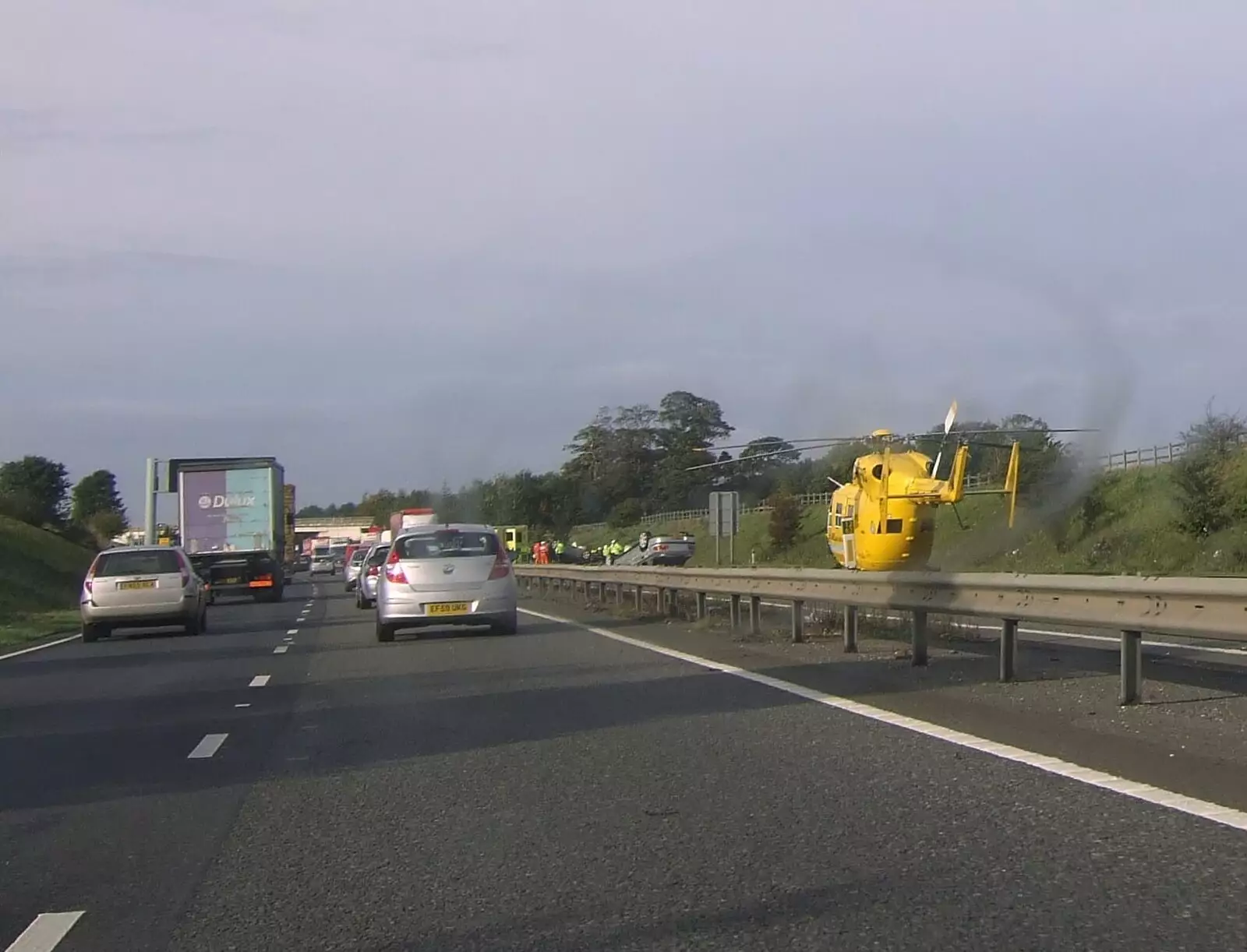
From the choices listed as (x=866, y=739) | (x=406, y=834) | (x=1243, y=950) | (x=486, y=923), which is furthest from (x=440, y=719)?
(x=1243, y=950)

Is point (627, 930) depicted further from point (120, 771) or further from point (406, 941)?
point (120, 771)

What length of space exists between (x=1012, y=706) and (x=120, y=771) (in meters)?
6.08

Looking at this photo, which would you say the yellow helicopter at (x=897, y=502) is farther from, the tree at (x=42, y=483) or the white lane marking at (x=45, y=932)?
the tree at (x=42, y=483)

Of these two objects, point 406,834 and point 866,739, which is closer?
point 406,834

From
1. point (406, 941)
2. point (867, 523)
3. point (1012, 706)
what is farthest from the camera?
point (867, 523)

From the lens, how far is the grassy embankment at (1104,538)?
3484cm

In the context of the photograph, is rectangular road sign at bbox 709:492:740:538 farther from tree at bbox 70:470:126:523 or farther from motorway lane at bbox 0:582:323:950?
tree at bbox 70:470:126:523

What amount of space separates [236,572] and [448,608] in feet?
73.1

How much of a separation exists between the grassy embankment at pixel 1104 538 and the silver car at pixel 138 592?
16.3 meters

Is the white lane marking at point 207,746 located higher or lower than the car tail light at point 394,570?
lower

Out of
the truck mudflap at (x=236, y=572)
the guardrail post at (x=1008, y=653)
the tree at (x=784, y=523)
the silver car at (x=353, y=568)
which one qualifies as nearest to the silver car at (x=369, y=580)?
the truck mudflap at (x=236, y=572)

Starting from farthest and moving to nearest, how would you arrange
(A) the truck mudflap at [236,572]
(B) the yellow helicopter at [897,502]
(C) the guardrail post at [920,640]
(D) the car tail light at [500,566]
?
(A) the truck mudflap at [236,572]
(B) the yellow helicopter at [897,502]
(D) the car tail light at [500,566]
(C) the guardrail post at [920,640]

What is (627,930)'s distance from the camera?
18.4ft

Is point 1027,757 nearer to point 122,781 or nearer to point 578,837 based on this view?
point 578,837
